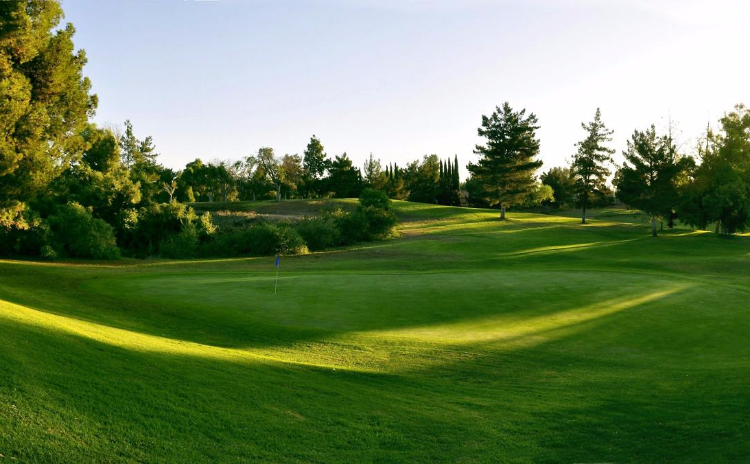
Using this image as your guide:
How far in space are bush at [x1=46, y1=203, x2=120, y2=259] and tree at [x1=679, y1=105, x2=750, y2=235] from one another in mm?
56791

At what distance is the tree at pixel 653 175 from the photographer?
57562 mm

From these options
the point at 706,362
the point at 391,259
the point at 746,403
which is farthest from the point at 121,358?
the point at 391,259

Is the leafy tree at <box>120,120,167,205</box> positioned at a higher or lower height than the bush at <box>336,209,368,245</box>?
higher

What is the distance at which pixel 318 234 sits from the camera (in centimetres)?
4931

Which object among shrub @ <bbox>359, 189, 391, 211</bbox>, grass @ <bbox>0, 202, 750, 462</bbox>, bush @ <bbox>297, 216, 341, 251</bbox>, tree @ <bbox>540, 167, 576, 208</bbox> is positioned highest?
tree @ <bbox>540, 167, 576, 208</bbox>

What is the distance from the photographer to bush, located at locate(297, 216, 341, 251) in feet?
161

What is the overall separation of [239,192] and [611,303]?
4011 inches

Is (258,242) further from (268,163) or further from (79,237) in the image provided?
(268,163)

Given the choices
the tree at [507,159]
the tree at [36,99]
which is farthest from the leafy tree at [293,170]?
the tree at [36,99]

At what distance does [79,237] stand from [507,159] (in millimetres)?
51850

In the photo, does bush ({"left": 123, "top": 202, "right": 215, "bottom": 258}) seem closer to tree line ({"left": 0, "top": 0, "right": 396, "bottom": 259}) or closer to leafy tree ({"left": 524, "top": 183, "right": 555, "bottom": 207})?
tree line ({"left": 0, "top": 0, "right": 396, "bottom": 259})

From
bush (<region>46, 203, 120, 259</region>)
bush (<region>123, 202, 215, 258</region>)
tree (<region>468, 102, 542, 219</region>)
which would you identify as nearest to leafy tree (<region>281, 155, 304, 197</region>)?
tree (<region>468, 102, 542, 219</region>)

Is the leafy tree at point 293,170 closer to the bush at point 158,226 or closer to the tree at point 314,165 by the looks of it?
the tree at point 314,165

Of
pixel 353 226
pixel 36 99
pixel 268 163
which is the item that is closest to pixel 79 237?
pixel 36 99
